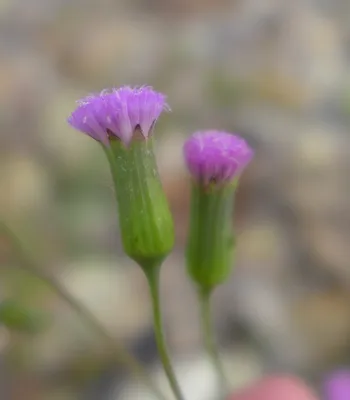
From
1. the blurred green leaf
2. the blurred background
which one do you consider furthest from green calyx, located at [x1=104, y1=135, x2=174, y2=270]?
the blurred background

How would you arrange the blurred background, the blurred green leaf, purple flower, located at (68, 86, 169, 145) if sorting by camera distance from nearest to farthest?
purple flower, located at (68, 86, 169, 145)
the blurred green leaf
the blurred background

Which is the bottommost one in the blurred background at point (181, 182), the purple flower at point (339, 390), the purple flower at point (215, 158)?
the purple flower at point (339, 390)

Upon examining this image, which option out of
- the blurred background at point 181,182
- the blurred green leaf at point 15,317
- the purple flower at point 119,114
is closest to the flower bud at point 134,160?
the purple flower at point 119,114

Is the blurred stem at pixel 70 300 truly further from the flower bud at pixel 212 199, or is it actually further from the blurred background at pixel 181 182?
the blurred background at pixel 181 182

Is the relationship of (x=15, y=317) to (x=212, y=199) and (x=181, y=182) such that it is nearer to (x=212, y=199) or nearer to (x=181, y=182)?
(x=212, y=199)

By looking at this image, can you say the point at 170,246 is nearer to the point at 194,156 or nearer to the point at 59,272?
the point at 194,156

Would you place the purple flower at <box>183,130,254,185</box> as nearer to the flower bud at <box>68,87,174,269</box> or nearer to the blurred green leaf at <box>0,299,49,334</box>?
the flower bud at <box>68,87,174,269</box>

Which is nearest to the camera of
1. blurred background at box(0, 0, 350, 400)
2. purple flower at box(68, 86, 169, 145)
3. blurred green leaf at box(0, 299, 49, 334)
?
purple flower at box(68, 86, 169, 145)
